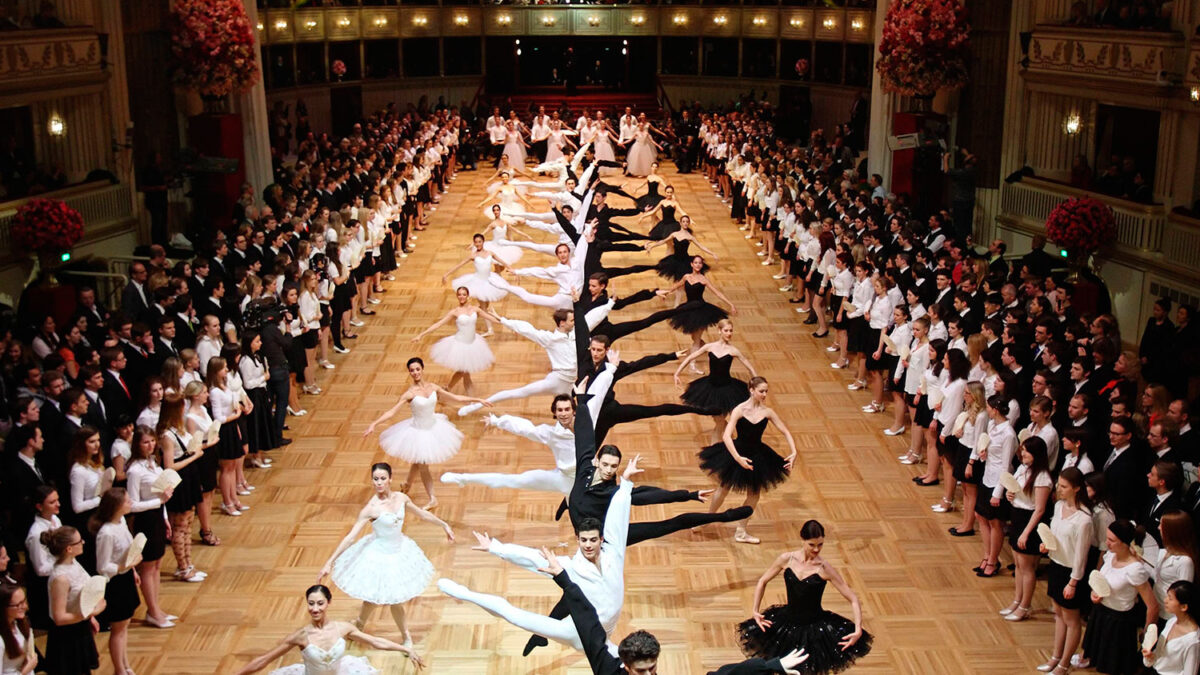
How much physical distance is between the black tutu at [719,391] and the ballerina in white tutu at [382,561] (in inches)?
125

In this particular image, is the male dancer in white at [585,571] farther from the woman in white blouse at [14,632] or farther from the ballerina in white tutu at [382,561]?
the woman in white blouse at [14,632]

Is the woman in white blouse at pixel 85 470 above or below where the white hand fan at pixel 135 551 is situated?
above

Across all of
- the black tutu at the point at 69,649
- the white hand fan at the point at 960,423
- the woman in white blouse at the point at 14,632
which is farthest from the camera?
the white hand fan at the point at 960,423

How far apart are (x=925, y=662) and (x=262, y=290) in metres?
6.60

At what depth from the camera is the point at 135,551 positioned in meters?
6.80

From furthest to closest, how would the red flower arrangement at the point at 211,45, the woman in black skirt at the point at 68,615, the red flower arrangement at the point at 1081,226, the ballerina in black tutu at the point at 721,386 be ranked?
the red flower arrangement at the point at 211,45, the red flower arrangement at the point at 1081,226, the ballerina in black tutu at the point at 721,386, the woman in black skirt at the point at 68,615

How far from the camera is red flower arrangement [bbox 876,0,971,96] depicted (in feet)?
53.8

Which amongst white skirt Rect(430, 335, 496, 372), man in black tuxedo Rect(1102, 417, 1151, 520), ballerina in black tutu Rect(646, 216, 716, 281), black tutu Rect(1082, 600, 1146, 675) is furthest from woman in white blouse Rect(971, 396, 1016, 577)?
ballerina in black tutu Rect(646, 216, 716, 281)

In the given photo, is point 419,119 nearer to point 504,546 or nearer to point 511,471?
point 511,471

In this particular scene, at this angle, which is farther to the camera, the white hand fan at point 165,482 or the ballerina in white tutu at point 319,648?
the white hand fan at point 165,482

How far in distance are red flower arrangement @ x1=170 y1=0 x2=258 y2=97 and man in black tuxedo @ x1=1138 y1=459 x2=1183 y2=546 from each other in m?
13.6

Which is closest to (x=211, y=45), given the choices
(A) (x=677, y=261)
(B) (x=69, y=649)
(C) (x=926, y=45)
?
(A) (x=677, y=261)

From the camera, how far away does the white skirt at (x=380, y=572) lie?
6.98 metres

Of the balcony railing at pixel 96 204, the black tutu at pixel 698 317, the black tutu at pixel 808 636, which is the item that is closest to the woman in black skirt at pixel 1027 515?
the black tutu at pixel 808 636
